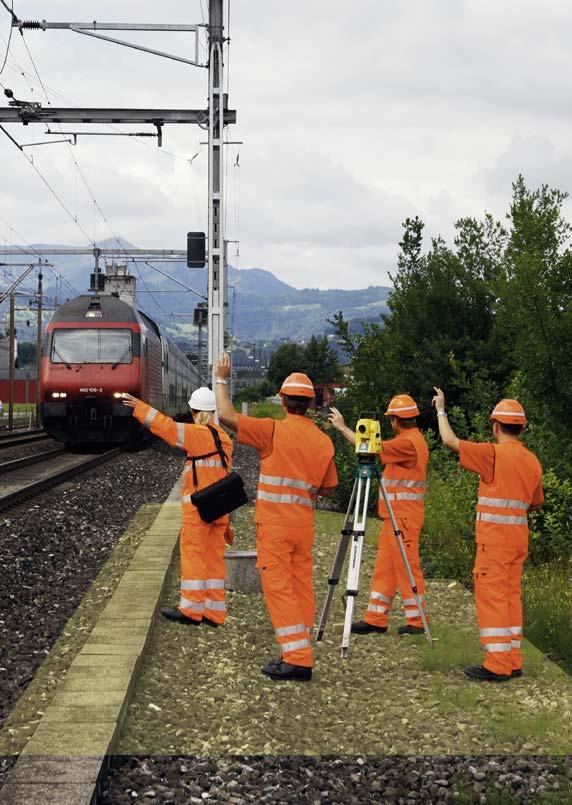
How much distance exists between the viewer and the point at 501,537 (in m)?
6.19

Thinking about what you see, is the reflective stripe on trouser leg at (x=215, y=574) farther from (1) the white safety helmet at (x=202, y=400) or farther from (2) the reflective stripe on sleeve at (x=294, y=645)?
(2) the reflective stripe on sleeve at (x=294, y=645)

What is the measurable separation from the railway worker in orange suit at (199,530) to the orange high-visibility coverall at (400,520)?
1.20m

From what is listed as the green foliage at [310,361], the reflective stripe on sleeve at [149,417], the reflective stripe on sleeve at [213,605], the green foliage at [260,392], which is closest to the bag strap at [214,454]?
the reflective stripe on sleeve at [149,417]

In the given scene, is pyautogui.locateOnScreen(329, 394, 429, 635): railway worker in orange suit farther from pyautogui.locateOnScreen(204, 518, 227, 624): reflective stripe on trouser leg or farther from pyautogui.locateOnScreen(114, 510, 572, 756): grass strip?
pyautogui.locateOnScreen(204, 518, 227, 624): reflective stripe on trouser leg

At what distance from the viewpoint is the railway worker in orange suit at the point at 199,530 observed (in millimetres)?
7391

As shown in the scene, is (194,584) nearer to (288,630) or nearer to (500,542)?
(288,630)

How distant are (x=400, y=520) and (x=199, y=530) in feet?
5.05

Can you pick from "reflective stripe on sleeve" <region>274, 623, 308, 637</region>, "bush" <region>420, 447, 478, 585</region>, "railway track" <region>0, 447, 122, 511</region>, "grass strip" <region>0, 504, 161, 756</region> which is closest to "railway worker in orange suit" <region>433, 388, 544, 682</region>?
"reflective stripe on sleeve" <region>274, 623, 308, 637</region>

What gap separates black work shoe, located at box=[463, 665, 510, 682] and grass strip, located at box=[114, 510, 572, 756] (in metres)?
0.07

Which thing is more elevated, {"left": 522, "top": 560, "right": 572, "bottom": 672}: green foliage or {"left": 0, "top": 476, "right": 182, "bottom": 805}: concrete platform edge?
{"left": 0, "top": 476, "right": 182, "bottom": 805}: concrete platform edge

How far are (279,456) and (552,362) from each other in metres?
3.58

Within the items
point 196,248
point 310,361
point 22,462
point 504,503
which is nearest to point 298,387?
point 504,503

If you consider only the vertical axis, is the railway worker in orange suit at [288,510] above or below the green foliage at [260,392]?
above

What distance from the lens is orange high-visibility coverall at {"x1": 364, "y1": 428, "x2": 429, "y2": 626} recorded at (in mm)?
7336
